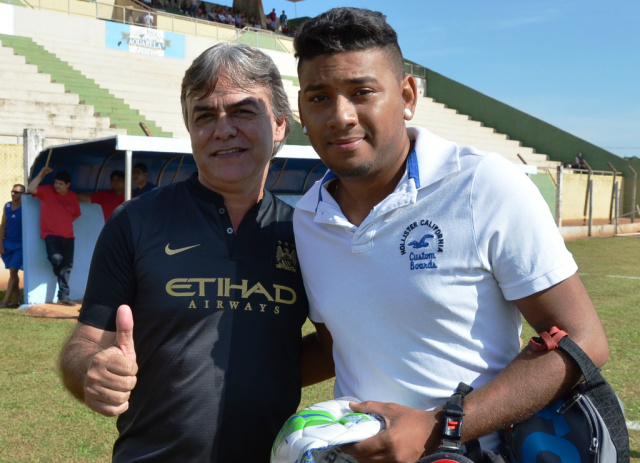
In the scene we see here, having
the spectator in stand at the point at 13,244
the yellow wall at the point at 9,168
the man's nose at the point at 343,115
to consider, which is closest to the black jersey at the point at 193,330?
the man's nose at the point at 343,115

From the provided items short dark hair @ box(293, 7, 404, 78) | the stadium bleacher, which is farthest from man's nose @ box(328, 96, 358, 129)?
the stadium bleacher

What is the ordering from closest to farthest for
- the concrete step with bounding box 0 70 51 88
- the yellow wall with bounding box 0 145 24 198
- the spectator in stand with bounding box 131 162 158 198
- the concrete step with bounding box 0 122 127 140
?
the spectator in stand with bounding box 131 162 158 198 < the yellow wall with bounding box 0 145 24 198 < the concrete step with bounding box 0 122 127 140 < the concrete step with bounding box 0 70 51 88

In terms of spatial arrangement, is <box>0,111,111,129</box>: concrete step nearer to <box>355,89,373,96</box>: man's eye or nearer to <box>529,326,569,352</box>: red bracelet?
<box>355,89,373,96</box>: man's eye

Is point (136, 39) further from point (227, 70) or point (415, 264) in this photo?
point (415, 264)

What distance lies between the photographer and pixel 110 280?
77.4 inches

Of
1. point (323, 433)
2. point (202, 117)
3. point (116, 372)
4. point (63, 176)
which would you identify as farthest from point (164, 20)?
point (323, 433)

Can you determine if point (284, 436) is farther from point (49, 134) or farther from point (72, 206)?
point (49, 134)

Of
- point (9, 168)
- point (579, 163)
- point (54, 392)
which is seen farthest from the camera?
point (579, 163)

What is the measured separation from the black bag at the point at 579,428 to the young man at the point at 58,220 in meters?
8.81

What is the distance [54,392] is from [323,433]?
15.5 feet

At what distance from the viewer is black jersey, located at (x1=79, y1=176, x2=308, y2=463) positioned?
1973mm

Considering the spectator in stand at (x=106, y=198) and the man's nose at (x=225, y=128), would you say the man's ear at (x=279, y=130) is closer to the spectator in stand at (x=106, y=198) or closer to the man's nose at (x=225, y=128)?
the man's nose at (x=225, y=128)

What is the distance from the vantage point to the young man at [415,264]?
1.59m

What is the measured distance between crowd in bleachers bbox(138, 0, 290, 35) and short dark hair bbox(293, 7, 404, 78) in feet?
90.4
